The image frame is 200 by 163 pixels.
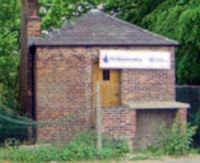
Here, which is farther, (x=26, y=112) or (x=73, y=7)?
(x=73, y=7)

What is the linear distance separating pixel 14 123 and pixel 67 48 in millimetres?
2687

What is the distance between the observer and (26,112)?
19.8 metres

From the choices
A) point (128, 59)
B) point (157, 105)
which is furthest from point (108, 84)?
point (157, 105)

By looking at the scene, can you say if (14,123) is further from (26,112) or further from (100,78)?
(26,112)

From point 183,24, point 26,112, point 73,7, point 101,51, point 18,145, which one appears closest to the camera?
point 18,145

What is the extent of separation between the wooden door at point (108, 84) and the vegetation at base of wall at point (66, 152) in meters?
→ 2.46

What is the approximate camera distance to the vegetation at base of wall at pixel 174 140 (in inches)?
588

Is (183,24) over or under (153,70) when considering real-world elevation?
over

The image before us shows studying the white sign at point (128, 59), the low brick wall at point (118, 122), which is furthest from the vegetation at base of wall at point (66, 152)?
the white sign at point (128, 59)

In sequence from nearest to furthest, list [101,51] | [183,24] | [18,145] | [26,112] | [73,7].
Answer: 1. [18,145]
2. [101,51]
3. [183,24]
4. [26,112]
5. [73,7]

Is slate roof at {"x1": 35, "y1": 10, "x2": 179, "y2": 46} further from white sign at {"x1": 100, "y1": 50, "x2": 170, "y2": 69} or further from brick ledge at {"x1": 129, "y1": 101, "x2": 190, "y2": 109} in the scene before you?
brick ledge at {"x1": 129, "y1": 101, "x2": 190, "y2": 109}

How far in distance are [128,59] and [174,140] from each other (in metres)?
2.87

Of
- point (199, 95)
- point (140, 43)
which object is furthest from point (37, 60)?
point (199, 95)

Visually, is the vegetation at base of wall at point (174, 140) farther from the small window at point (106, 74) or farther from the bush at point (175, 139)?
the small window at point (106, 74)
